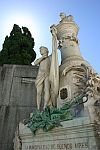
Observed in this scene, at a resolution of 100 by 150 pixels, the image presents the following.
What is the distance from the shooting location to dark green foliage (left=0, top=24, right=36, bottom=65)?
15.8 m

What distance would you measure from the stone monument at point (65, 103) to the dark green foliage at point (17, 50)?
8459 mm

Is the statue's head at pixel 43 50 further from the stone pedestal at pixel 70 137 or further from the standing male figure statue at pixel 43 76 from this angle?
the stone pedestal at pixel 70 137

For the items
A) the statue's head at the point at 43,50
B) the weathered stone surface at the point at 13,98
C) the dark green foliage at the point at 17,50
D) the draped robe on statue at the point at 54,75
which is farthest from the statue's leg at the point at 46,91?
the dark green foliage at the point at 17,50

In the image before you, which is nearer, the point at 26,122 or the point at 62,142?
the point at 62,142

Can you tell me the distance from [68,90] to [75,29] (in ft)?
8.21

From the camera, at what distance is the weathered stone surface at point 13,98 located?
37.3 feet

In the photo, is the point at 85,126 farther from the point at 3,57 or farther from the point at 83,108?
the point at 3,57

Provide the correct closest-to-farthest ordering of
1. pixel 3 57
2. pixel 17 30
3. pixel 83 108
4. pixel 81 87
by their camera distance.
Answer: pixel 83 108, pixel 81 87, pixel 3 57, pixel 17 30

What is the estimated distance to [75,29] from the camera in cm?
776

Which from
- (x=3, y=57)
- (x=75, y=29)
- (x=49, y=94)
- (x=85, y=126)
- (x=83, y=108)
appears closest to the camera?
(x=85, y=126)

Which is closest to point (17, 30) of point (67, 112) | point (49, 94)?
point (49, 94)

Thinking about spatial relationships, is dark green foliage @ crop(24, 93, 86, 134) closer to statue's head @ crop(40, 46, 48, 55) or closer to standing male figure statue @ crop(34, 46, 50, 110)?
standing male figure statue @ crop(34, 46, 50, 110)

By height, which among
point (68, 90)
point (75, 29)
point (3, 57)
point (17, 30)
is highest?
point (17, 30)

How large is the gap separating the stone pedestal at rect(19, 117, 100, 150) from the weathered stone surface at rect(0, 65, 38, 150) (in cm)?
529
